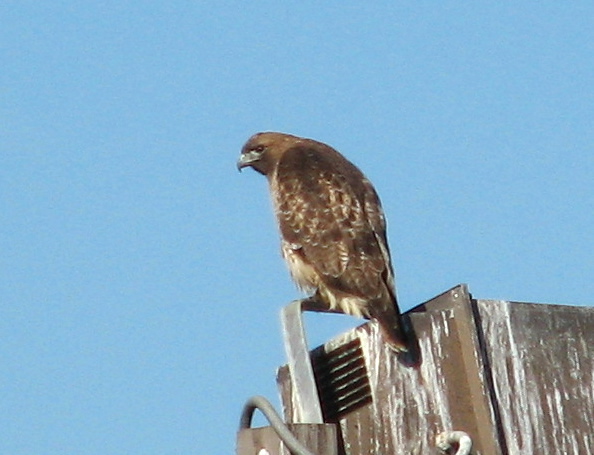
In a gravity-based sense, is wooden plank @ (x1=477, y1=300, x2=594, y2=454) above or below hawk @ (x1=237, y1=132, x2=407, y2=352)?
below

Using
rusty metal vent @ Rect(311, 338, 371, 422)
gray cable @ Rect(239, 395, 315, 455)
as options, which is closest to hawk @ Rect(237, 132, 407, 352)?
rusty metal vent @ Rect(311, 338, 371, 422)

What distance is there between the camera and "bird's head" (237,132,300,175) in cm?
988

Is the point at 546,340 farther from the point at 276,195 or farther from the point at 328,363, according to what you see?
the point at 276,195

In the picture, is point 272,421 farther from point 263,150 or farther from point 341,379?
point 263,150

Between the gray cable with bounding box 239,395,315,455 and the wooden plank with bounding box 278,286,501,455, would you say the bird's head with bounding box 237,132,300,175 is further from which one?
the gray cable with bounding box 239,395,315,455

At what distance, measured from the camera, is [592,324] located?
4527mm

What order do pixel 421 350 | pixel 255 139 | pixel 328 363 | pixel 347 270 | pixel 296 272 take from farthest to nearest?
pixel 255 139, pixel 296 272, pixel 347 270, pixel 328 363, pixel 421 350

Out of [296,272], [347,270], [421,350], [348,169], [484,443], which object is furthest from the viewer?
[348,169]

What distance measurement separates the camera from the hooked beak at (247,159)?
1013 centimetres

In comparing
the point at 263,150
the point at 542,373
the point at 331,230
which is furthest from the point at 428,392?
the point at 263,150

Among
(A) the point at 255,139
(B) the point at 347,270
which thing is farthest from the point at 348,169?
(A) the point at 255,139

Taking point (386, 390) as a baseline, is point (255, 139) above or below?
above

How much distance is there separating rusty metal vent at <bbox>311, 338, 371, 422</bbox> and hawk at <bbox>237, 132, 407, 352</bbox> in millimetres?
836

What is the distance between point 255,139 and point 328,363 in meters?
5.52
